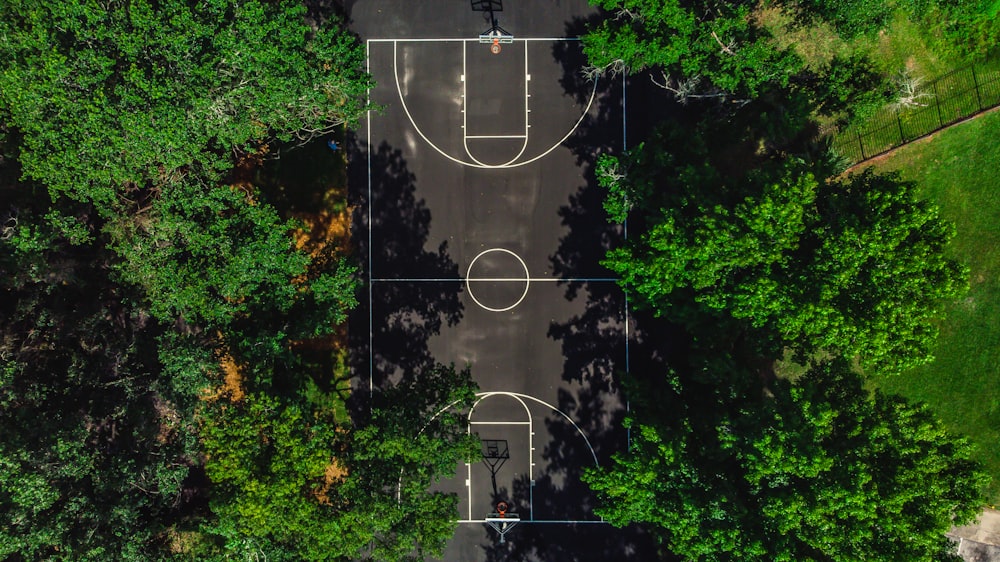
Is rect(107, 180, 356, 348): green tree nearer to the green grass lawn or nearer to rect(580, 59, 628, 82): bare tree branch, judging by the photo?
rect(580, 59, 628, 82): bare tree branch

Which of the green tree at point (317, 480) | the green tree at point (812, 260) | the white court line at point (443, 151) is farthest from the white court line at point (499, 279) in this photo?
the green tree at point (317, 480)

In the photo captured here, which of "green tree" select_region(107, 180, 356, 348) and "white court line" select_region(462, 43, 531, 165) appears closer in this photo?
"green tree" select_region(107, 180, 356, 348)

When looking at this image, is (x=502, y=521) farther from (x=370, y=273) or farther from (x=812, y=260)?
(x=812, y=260)

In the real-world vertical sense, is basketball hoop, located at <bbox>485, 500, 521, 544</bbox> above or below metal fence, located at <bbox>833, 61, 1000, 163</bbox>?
below

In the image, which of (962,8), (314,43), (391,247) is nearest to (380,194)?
(391,247)

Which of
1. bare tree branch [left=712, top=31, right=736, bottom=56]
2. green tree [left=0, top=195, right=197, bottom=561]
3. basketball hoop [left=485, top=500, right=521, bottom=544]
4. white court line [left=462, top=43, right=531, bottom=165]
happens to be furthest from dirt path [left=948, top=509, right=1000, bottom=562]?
green tree [left=0, top=195, right=197, bottom=561]

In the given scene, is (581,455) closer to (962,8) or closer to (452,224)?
(452,224)
